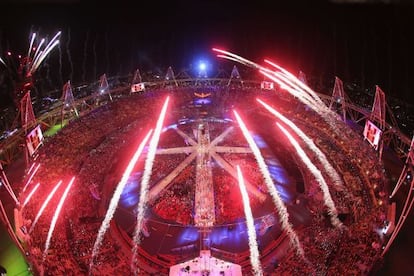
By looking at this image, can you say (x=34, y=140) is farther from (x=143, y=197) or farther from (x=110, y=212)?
(x=143, y=197)

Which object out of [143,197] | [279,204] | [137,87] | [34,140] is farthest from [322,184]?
[34,140]

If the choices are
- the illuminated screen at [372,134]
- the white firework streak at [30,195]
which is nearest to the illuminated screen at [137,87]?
the white firework streak at [30,195]

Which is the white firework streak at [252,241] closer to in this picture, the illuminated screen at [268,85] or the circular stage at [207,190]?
the circular stage at [207,190]

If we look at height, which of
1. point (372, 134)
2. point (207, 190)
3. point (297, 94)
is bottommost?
point (207, 190)

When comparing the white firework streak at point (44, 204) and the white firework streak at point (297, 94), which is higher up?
the white firework streak at point (297, 94)

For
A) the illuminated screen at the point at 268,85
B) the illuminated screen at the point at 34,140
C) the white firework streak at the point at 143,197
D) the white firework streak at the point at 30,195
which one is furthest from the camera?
the illuminated screen at the point at 268,85

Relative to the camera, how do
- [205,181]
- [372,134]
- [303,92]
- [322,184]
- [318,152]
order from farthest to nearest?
[303,92] < [318,152] < [372,134] < [205,181] < [322,184]
